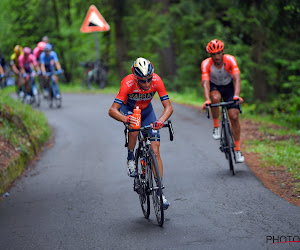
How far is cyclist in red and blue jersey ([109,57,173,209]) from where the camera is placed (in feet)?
21.3

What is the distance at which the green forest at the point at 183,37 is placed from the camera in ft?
58.0

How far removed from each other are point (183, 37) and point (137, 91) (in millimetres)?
21853

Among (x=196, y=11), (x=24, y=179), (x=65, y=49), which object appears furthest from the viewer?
(x=65, y=49)

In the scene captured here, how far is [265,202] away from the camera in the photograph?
7.21 m

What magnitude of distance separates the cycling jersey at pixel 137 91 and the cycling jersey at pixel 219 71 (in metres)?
2.65

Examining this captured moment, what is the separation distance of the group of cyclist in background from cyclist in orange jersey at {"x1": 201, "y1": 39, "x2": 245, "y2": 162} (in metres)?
10.1

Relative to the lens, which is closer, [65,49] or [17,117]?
[17,117]

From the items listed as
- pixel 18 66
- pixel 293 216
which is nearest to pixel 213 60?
pixel 293 216

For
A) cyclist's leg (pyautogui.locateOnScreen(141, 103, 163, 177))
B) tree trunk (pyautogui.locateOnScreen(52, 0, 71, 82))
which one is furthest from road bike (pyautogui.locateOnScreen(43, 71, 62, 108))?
tree trunk (pyautogui.locateOnScreen(52, 0, 71, 82))

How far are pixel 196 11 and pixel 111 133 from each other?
393 inches

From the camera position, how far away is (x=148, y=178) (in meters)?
6.60

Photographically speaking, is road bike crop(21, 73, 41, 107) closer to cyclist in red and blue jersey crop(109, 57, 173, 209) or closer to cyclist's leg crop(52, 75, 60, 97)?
cyclist's leg crop(52, 75, 60, 97)

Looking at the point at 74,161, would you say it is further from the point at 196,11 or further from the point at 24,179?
the point at 196,11

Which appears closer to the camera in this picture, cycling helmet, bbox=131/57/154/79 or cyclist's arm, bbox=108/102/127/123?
cycling helmet, bbox=131/57/154/79
